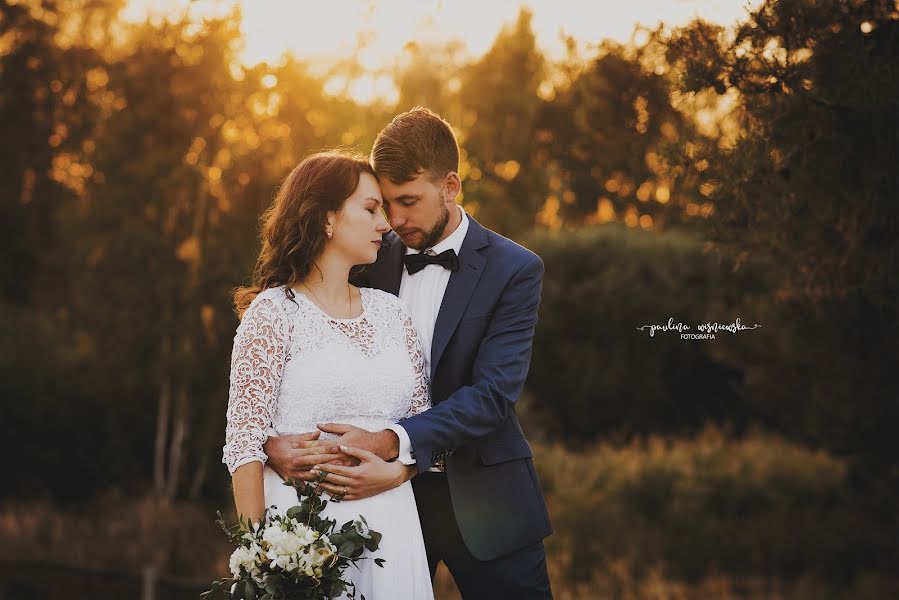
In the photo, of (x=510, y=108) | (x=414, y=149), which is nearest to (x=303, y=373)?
(x=414, y=149)

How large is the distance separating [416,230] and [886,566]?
5118 millimetres

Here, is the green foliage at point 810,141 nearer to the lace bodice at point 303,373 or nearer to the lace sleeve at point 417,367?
the lace sleeve at point 417,367

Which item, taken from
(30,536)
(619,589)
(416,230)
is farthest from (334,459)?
(30,536)

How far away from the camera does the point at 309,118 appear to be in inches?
303

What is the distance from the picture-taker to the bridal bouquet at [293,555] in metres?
2.58

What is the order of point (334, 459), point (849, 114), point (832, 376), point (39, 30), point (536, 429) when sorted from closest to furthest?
point (334, 459), point (849, 114), point (832, 376), point (536, 429), point (39, 30)

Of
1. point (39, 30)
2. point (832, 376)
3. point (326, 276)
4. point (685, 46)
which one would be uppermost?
point (39, 30)

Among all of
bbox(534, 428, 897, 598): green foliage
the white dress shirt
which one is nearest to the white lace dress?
the white dress shirt

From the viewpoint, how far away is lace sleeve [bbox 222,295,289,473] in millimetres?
2832

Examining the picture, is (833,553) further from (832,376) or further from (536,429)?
(536,429)

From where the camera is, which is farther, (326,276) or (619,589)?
(619,589)

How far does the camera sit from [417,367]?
3219mm

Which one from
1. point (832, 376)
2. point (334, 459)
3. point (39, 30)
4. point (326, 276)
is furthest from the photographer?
point (39, 30)

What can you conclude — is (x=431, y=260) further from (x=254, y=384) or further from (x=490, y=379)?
(x=254, y=384)
